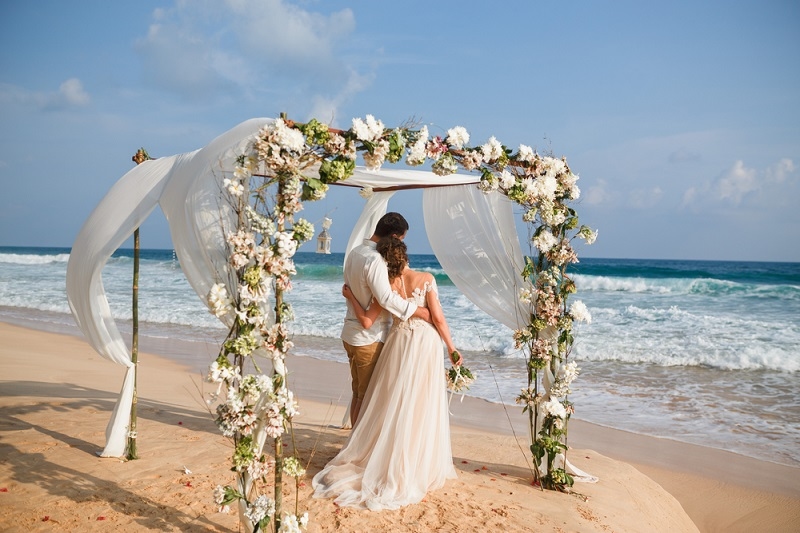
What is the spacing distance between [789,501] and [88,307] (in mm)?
5780

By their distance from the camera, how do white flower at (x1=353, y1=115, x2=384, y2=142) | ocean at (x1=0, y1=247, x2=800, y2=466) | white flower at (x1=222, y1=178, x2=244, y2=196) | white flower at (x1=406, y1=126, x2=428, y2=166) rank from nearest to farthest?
white flower at (x1=222, y1=178, x2=244, y2=196) < white flower at (x1=353, y1=115, x2=384, y2=142) < white flower at (x1=406, y1=126, x2=428, y2=166) < ocean at (x1=0, y1=247, x2=800, y2=466)

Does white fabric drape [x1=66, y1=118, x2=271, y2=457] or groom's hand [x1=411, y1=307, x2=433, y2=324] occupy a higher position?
white fabric drape [x1=66, y1=118, x2=271, y2=457]

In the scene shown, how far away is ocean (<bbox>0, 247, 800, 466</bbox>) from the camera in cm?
728

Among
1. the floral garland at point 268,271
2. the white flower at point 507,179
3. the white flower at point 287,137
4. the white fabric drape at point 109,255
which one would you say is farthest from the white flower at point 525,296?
the white fabric drape at point 109,255

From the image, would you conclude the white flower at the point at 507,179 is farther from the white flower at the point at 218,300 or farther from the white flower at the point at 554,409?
the white flower at the point at 218,300

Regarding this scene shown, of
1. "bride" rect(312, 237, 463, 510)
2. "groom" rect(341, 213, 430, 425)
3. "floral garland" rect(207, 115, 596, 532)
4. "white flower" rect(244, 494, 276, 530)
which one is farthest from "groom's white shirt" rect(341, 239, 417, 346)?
"white flower" rect(244, 494, 276, 530)

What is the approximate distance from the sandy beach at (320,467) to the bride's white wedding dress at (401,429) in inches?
6.5

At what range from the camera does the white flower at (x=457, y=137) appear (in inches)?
161

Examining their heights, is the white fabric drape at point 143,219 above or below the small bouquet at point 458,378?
above

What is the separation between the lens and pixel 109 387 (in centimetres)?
786

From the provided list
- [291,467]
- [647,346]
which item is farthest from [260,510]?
[647,346]

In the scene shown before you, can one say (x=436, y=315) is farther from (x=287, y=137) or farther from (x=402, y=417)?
(x=287, y=137)

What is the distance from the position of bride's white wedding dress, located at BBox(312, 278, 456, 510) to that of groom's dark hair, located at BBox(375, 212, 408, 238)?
1.52ft

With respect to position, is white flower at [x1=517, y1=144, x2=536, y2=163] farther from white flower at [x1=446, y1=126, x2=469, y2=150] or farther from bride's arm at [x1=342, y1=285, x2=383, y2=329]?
bride's arm at [x1=342, y1=285, x2=383, y2=329]
